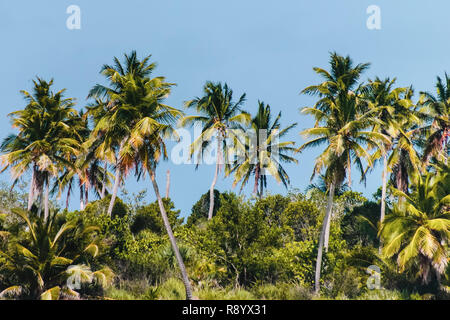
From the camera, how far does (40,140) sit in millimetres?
27953

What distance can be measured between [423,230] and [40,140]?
23.0 meters

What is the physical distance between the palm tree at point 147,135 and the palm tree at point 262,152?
12.7 meters

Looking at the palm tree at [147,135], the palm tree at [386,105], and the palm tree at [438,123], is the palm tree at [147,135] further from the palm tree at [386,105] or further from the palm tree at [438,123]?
the palm tree at [438,123]

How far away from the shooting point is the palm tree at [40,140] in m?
27.7

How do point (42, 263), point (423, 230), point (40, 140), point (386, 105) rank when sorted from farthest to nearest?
point (386, 105), point (40, 140), point (423, 230), point (42, 263)

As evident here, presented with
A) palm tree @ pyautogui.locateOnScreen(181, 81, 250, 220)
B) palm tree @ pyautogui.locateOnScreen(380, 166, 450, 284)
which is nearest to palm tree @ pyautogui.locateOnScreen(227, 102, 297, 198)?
palm tree @ pyautogui.locateOnScreen(181, 81, 250, 220)

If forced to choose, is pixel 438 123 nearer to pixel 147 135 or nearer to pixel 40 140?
pixel 147 135

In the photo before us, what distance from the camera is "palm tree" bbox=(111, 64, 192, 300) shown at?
21.5m

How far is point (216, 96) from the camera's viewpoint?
35188 millimetres

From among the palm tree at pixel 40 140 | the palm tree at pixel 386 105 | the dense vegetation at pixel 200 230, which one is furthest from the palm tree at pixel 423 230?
the palm tree at pixel 40 140

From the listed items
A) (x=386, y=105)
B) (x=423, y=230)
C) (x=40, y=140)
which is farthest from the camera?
(x=386, y=105)

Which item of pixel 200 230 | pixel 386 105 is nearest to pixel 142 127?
pixel 200 230

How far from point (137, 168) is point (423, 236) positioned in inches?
588
